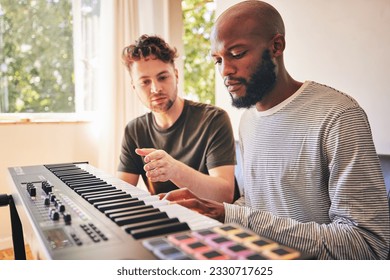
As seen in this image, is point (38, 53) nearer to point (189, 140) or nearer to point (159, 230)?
point (189, 140)

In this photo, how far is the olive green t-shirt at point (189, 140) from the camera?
4.32ft

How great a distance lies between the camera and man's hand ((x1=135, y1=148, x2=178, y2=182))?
96 centimetres

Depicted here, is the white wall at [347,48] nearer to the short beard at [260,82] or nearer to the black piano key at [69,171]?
the short beard at [260,82]

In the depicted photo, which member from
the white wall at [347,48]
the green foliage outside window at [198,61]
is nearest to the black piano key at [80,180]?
the white wall at [347,48]

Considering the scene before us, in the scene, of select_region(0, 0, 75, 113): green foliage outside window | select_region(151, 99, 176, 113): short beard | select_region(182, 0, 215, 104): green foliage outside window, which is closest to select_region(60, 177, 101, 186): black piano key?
select_region(151, 99, 176, 113): short beard

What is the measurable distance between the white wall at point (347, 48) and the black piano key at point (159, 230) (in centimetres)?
95

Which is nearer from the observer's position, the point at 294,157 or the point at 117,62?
the point at 294,157

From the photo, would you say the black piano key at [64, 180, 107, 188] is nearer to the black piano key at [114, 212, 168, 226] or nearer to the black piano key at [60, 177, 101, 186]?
the black piano key at [60, 177, 101, 186]

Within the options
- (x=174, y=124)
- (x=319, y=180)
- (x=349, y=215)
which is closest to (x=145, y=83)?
(x=174, y=124)

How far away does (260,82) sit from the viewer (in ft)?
2.95

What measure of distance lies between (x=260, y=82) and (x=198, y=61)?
1928 mm

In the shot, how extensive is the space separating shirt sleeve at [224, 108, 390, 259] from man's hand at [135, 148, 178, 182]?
0.27m

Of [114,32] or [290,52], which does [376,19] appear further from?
[114,32]
